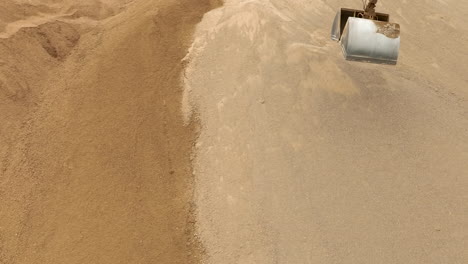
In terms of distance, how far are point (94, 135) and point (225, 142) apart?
2072 millimetres

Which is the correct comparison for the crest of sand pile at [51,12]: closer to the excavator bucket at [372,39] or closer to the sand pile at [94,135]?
the sand pile at [94,135]

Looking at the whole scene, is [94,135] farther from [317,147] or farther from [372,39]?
[372,39]

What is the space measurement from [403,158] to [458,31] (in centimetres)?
438

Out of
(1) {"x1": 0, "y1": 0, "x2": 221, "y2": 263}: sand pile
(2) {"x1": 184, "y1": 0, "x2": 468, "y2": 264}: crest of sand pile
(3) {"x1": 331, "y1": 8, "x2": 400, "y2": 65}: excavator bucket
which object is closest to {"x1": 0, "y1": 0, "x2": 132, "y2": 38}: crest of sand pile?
(1) {"x1": 0, "y1": 0, "x2": 221, "y2": 263}: sand pile

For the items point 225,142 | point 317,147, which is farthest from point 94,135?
point 317,147

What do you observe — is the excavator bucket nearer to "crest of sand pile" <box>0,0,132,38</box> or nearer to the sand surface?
the sand surface

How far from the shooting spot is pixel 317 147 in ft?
19.5

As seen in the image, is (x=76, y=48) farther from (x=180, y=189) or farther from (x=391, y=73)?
(x=391, y=73)

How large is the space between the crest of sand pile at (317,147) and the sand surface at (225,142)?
22 mm

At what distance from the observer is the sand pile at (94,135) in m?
5.25

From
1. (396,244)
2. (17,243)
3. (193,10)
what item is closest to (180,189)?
(17,243)

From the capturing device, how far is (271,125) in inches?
241

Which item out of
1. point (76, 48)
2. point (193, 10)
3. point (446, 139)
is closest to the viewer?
point (446, 139)

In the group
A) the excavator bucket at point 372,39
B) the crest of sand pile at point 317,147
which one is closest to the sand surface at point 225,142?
the crest of sand pile at point 317,147
